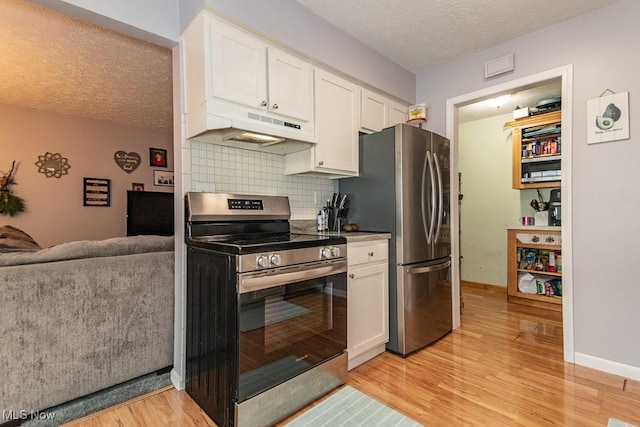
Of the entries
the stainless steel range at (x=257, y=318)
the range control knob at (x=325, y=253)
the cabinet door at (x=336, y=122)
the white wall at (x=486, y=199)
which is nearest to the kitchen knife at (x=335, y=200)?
the cabinet door at (x=336, y=122)

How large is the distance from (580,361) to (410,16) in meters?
2.93

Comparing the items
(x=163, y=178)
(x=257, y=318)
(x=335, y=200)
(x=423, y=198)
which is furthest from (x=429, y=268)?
(x=163, y=178)

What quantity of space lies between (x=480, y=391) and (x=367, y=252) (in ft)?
3.66

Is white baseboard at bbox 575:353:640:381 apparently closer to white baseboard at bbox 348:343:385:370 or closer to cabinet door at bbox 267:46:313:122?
white baseboard at bbox 348:343:385:370

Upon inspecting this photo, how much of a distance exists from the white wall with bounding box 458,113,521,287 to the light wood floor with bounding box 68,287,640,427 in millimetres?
1902

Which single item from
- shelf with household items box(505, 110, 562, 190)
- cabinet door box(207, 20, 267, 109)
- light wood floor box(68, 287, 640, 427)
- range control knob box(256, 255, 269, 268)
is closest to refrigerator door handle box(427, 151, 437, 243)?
light wood floor box(68, 287, 640, 427)

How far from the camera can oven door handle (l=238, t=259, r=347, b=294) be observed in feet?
4.77

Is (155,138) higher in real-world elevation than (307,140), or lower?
higher

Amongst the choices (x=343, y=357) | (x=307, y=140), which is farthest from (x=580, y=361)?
(x=307, y=140)

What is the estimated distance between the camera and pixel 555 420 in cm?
162

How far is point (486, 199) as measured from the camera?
14.9ft

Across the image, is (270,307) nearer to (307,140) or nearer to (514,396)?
(307,140)

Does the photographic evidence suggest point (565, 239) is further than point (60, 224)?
No

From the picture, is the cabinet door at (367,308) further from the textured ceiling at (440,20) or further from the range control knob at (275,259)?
the textured ceiling at (440,20)
